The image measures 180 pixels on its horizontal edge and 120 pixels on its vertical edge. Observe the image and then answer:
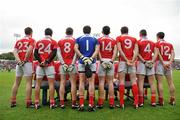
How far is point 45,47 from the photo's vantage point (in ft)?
38.6

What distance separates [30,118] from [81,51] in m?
2.87

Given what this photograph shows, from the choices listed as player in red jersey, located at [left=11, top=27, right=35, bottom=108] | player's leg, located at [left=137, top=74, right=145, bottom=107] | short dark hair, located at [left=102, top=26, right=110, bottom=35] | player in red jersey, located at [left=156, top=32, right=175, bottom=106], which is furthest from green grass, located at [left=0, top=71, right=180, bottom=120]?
short dark hair, located at [left=102, top=26, right=110, bottom=35]

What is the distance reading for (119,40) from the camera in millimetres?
11789

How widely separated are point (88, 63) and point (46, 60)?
1477mm

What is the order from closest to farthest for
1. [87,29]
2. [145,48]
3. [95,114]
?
[95,114] < [87,29] < [145,48]

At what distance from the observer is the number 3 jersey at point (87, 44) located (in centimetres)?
1145

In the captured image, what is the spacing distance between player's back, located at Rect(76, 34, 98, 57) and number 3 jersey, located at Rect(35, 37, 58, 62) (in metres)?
0.88

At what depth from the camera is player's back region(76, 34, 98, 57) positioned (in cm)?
1145

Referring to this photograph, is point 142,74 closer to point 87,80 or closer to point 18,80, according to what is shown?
point 87,80

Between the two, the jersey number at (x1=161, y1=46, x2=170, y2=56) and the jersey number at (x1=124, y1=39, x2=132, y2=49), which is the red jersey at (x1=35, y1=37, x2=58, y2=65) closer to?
the jersey number at (x1=124, y1=39, x2=132, y2=49)

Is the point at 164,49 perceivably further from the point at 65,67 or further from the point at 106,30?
the point at 65,67

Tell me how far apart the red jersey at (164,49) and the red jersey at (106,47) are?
6.32ft

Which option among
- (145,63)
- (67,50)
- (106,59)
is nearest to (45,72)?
(67,50)

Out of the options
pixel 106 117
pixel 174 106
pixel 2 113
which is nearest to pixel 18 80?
pixel 2 113
